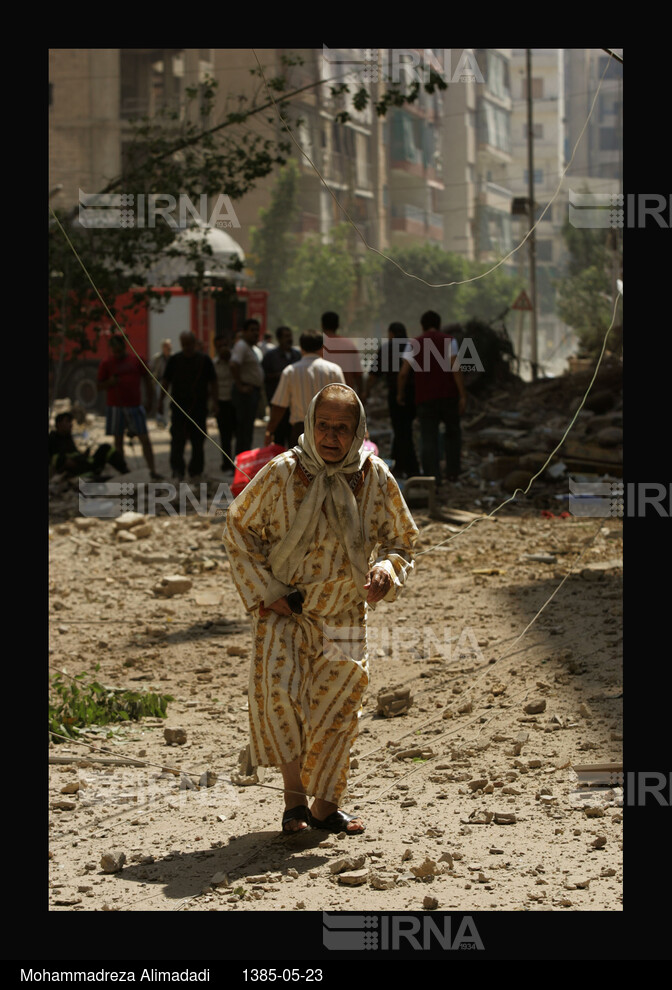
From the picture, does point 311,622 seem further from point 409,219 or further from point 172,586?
point 409,219

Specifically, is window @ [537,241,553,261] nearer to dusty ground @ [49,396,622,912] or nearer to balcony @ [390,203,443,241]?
balcony @ [390,203,443,241]

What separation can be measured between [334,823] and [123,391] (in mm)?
9787

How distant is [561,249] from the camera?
95.4 metres

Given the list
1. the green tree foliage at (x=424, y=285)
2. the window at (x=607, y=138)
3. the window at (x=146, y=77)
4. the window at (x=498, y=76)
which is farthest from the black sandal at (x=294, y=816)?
the window at (x=607, y=138)

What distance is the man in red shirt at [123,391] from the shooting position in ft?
Answer: 44.8

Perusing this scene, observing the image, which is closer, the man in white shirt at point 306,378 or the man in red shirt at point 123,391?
the man in white shirt at point 306,378

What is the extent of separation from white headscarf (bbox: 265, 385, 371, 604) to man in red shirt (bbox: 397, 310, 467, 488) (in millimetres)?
7537

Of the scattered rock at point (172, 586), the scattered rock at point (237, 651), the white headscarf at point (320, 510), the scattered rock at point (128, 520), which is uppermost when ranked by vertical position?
the white headscarf at point (320, 510)

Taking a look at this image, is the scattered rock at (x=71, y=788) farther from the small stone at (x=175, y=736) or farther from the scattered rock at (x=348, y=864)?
the scattered rock at (x=348, y=864)

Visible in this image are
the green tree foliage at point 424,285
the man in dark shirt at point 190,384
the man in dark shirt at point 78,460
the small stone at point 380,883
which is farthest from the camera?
the green tree foliage at point 424,285

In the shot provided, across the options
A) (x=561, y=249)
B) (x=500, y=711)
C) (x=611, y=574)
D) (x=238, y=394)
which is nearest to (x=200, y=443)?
(x=238, y=394)

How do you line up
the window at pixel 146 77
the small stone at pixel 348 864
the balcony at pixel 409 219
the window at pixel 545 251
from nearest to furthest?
1. the small stone at pixel 348 864
2. the window at pixel 146 77
3. the balcony at pixel 409 219
4. the window at pixel 545 251

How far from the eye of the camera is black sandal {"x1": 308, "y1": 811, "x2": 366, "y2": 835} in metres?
4.51

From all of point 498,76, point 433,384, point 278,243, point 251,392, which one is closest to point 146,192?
point 251,392
